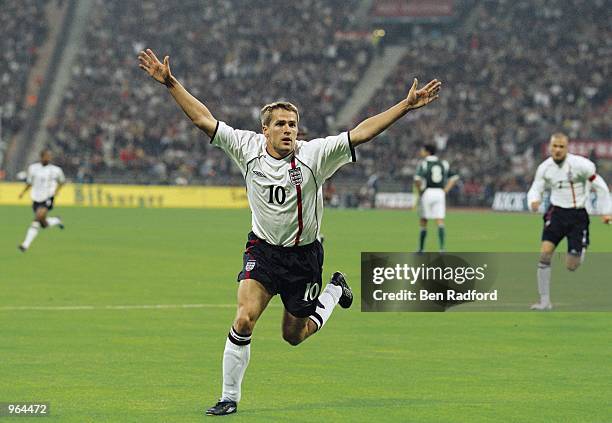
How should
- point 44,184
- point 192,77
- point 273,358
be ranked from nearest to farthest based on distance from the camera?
point 273,358 → point 44,184 → point 192,77

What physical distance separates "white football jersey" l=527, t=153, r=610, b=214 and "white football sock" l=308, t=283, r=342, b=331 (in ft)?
21.2

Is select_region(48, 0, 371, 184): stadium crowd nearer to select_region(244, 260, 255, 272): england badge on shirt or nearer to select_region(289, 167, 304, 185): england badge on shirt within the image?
select_region(244, 260, 255, 272): england badge on shirt

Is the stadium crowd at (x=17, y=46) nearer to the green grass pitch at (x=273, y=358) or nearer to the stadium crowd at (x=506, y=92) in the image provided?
the stadium crowd at (x=506, y=92)

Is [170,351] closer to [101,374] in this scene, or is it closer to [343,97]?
[101,374]

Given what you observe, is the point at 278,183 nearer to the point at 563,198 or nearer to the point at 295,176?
the point at 295,176

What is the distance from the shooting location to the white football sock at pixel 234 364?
899 cm

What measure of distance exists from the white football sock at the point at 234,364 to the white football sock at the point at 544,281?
835 centimetres

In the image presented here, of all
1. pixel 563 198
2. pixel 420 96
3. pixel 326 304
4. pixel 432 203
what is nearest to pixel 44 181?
pixel 432 203

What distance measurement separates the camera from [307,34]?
68.9 metres

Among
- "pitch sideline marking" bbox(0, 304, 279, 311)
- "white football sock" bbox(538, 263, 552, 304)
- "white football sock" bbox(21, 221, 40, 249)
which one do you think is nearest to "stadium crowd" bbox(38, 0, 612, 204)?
"white football sock" bbox(21, 221, 40, 249)

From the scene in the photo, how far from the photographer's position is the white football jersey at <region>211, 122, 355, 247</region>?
9367 millimetres

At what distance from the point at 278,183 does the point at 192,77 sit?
59.1 meters

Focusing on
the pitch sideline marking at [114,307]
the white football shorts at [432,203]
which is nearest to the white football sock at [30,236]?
the white football shorts at [432,203]

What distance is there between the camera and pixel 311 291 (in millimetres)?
9766
